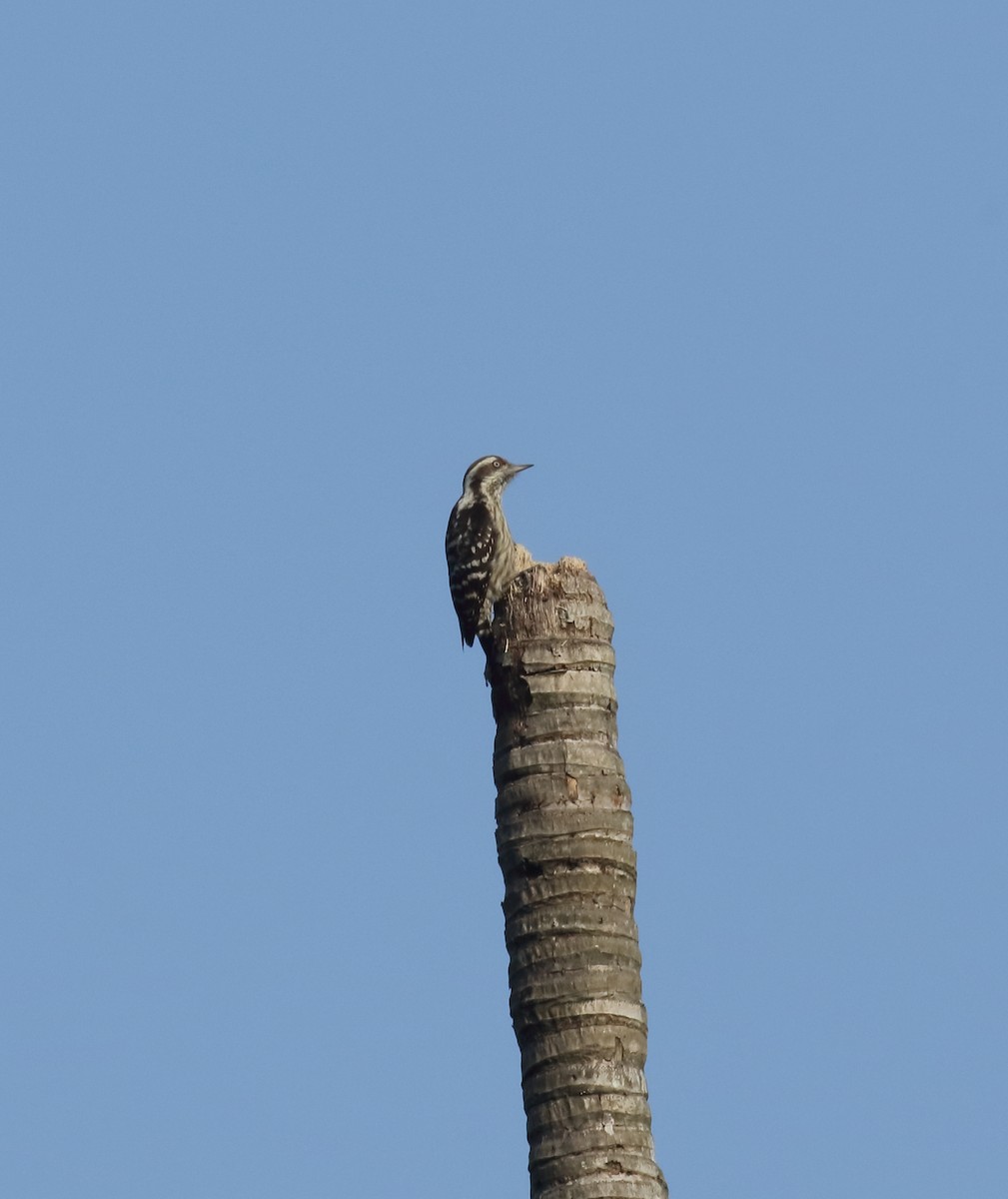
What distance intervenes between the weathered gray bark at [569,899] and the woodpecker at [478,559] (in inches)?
64.7

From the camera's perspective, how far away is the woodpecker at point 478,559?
584 inches

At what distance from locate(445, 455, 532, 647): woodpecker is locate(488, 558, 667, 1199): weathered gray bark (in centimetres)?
164

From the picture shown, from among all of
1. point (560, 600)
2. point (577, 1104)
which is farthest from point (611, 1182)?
point (560, 600)

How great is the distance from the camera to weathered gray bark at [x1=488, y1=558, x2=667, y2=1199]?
11438mm

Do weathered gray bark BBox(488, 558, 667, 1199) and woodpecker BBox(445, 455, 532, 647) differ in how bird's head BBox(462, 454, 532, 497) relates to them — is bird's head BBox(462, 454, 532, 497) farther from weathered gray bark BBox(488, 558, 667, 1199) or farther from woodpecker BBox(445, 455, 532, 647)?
weathered gray bark BBox(488, 558, 667, 1199)

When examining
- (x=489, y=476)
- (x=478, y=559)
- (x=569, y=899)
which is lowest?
(x=569, y=899)

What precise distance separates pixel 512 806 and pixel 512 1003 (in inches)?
37.4

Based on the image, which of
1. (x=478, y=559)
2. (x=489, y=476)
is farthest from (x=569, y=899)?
(x=489, y=476)

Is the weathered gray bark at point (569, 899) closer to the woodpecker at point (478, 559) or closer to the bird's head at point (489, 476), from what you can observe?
the woodpecker at point (478, 559)

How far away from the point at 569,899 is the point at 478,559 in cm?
395

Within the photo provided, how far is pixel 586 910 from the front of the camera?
1167 centimetres

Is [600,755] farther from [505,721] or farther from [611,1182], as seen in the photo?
[611,1182]

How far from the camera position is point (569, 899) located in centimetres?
1169

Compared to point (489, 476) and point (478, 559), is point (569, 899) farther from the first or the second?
point (489, 476)
